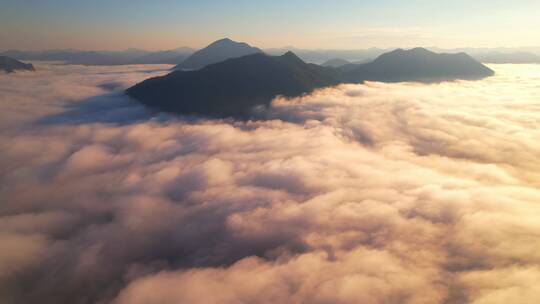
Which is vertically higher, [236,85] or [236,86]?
[236,85]

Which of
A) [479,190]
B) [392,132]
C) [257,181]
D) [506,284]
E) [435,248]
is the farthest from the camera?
[392,132]

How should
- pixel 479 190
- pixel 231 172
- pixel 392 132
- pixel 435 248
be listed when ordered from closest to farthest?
1. pixel 435 248
2. pixel 479 190
3. pixel 231 172
4. pixel 392 132

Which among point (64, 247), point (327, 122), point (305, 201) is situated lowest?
point (64, 247)

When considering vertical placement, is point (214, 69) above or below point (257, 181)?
above

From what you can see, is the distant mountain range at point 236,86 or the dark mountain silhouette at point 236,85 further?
the dark mountain silhouette at point 236,85

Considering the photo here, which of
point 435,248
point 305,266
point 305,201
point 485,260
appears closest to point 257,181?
point 305,201

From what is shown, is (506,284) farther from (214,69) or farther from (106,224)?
(214,69)

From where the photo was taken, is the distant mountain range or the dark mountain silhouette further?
the dark mountain silhouette

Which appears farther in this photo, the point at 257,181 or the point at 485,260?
the point at 257,181
